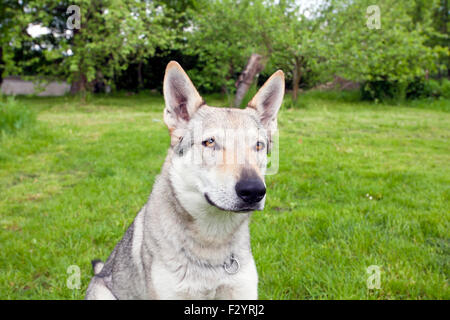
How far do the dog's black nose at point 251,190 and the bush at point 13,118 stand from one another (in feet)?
26.7

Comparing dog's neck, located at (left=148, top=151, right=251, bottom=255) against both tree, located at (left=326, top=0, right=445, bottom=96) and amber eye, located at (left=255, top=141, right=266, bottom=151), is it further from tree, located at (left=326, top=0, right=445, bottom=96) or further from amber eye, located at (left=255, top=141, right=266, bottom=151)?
tree, located at (left=326, top=0, right=445, bottom=96)

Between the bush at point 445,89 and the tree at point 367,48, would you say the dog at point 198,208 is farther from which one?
the bush at point 445,89

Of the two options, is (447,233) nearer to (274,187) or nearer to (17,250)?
(274,187)

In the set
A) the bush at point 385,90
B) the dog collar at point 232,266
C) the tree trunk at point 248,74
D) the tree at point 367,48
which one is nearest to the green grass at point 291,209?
the dog collar at point 232,266

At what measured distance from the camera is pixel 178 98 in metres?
2.64

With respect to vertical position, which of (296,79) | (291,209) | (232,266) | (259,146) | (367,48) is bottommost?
(291,209)

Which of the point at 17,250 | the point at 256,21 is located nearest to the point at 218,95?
the point at 256,21

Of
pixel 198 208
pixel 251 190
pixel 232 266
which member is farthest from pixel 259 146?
pixel 232 266

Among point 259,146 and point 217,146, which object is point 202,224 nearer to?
point 217,146

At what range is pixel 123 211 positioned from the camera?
4734 millimetres

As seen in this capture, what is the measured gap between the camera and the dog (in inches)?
85.1

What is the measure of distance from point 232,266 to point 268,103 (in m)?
1.38

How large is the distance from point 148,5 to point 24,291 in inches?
654

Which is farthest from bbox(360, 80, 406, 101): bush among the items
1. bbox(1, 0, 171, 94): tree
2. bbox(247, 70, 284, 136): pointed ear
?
bbox(247, 70, 284, 136): pointed ear
